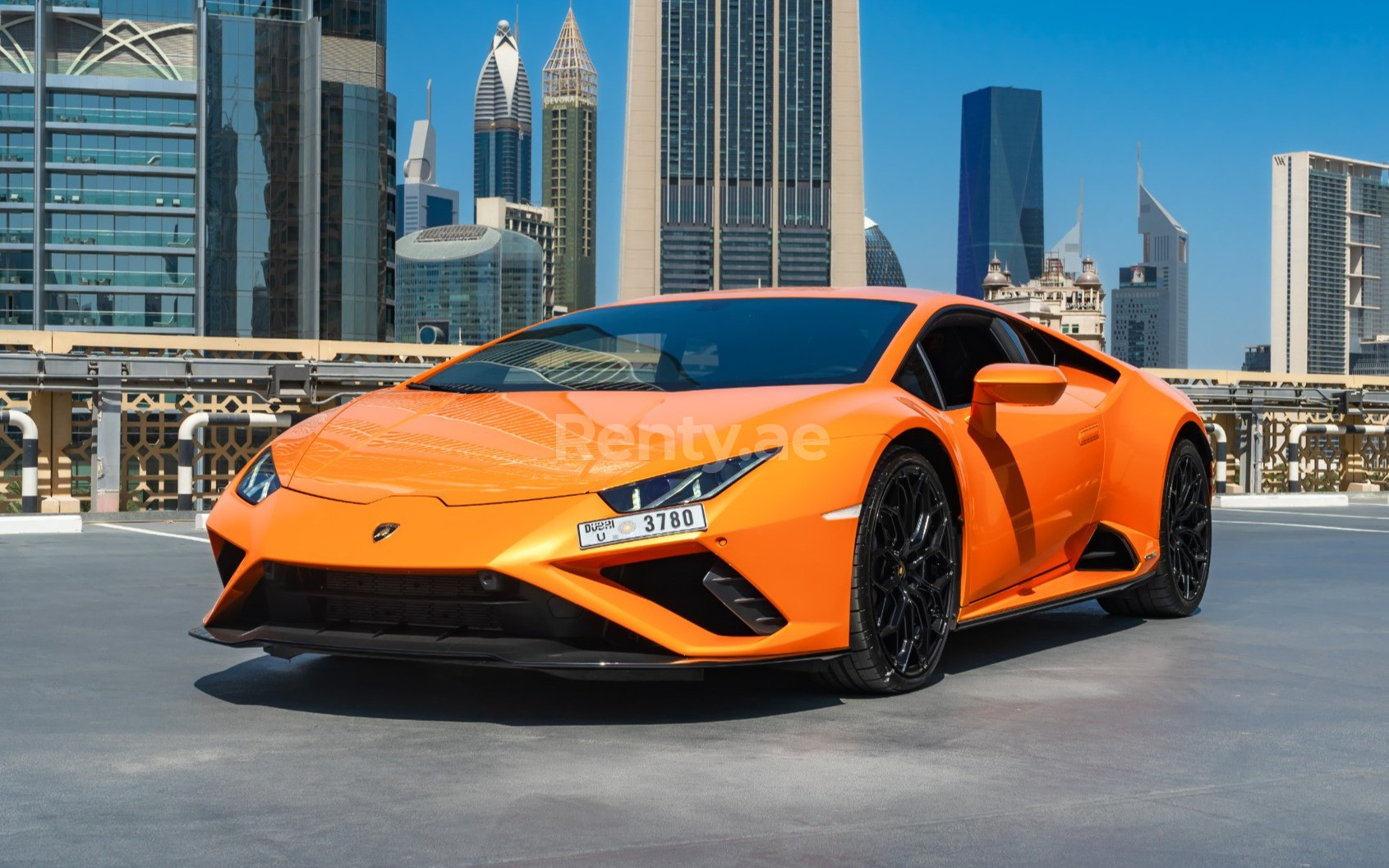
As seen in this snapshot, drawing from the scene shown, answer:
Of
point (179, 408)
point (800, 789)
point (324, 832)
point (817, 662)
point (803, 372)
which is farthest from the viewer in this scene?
point (179, 408)

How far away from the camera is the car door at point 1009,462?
4840 mm

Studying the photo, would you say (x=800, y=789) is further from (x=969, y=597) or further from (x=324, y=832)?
(x=969, y=597)

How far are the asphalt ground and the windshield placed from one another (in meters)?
0.92

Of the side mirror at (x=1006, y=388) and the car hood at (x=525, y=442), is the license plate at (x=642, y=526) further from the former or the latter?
the side mirror at (x=1006, y=388)

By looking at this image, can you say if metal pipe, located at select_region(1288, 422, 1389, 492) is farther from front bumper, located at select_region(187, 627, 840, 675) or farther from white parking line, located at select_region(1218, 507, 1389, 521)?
front bumper, located at select_region(187, 627, 840, 675)

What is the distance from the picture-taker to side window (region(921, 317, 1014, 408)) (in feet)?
16.5

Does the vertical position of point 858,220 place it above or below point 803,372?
above

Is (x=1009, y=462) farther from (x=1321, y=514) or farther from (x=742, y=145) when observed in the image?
(x=742, y=145)

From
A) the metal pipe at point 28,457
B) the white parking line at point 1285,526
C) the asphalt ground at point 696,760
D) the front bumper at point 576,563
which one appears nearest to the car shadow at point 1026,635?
→ the asphalt ground at point 696,760

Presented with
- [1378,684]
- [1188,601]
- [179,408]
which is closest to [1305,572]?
[1188,601]

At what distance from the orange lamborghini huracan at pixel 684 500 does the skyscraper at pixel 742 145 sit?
171383 millimetres

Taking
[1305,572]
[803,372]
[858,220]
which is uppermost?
[858,220]

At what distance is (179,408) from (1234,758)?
12091mm

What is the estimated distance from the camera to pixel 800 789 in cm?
325
